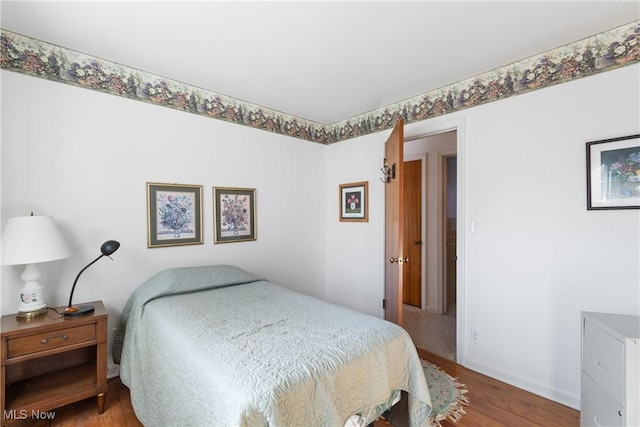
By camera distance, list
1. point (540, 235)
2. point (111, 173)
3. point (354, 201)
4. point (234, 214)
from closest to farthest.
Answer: point (540, 235) < point (111, 173) < point (234, 214) < point (354, 201)

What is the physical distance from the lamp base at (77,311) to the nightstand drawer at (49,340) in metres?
0.10

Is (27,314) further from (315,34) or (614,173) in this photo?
(614,173)

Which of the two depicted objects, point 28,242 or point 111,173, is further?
point 111,173

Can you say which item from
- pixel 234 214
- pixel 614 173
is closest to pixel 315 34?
pixel 234 214

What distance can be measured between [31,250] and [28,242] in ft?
0.17

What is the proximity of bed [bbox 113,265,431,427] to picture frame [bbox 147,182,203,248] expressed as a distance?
1.52 ft

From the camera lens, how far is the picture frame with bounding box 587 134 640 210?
1.76 metres

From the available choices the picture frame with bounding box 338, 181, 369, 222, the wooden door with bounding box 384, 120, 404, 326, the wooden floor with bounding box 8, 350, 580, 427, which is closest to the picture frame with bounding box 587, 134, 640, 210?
the wooden door with bounding box 384, 120, 404, 326

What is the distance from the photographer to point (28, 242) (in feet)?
5.56

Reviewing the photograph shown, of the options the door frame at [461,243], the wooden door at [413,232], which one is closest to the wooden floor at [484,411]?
the door frame at [461,243]

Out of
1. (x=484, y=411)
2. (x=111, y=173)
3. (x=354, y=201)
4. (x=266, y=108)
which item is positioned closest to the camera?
(x=484, y=411)

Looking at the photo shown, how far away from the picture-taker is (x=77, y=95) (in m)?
2.12

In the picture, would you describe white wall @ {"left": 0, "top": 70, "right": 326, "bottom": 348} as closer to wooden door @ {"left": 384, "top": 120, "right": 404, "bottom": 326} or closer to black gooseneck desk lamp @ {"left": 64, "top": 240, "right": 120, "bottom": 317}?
black gooseneck desk lamp @ {"left": 64, "top": 240, "right": 120, "bottom": 317}

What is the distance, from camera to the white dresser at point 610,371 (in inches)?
52.0
